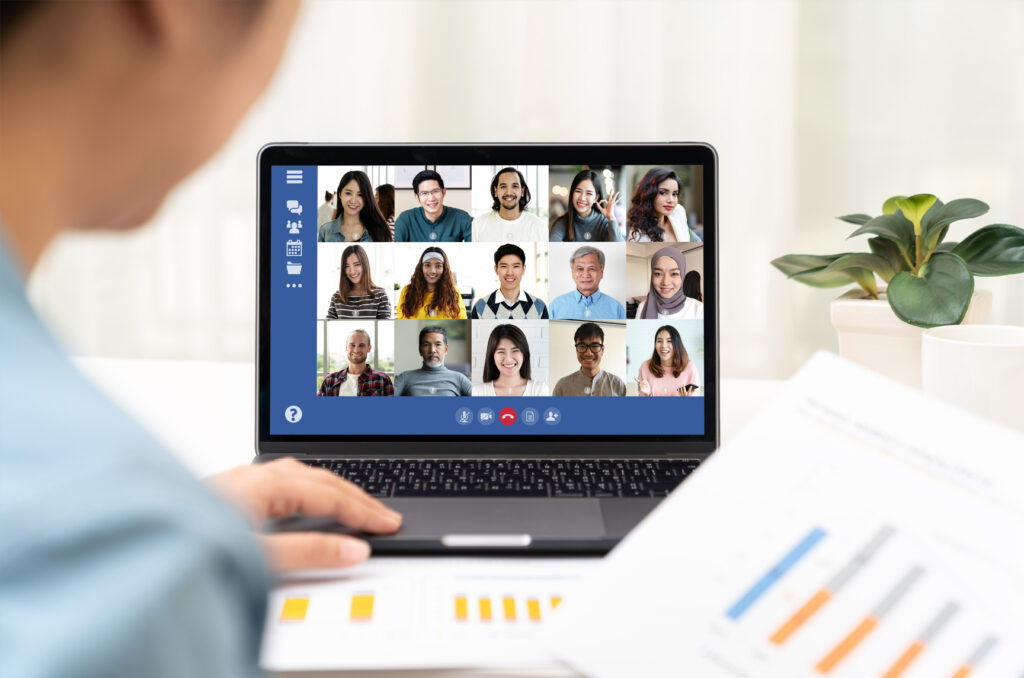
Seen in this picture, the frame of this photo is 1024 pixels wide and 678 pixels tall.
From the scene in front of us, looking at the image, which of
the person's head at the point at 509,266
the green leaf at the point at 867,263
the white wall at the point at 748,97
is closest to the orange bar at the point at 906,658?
the person's head at the point at 509,266

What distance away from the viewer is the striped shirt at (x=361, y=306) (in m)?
0.74

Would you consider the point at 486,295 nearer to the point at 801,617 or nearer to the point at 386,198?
the point at 386,198

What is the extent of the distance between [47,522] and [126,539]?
1cm

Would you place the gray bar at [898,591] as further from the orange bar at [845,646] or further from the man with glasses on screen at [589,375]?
the man with glasses on screen at [589,375]

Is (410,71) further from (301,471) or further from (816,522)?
(816,522)

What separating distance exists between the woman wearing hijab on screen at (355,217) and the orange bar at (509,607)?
0.40 meters

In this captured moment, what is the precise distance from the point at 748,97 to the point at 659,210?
0.68 m

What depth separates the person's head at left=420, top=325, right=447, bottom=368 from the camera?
751 millimetres

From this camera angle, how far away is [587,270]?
75 centimetres

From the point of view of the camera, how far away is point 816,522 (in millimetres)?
418

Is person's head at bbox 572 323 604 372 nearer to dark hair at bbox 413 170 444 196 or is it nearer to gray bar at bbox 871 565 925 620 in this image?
dark hair at bbox 413 170 444 196

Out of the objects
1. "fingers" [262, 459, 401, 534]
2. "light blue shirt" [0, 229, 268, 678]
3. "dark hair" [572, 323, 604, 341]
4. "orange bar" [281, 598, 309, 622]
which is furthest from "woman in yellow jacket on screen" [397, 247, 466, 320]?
"light blue shirt" [0, 229, 268, 678]

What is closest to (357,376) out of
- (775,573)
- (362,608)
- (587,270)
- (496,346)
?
(496,346)

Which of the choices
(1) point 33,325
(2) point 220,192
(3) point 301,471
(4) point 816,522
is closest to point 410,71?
(2) point 220,192
